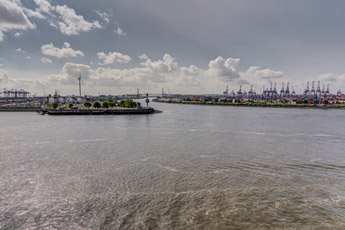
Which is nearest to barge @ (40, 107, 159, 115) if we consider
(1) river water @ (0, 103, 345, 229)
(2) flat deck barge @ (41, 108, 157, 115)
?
(2) flat deck barge @ (41, 108, 157, 115)

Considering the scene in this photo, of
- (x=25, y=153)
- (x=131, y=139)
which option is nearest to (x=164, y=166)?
(x=131, y=139)

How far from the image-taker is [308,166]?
61.1ft

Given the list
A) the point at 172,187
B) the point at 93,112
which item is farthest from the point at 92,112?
the point at 172,187

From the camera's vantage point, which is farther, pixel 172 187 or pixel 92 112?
pixel 92 112

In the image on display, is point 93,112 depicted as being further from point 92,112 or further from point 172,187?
point 172,187

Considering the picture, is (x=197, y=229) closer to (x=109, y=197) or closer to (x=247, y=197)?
(x=247, y=197)

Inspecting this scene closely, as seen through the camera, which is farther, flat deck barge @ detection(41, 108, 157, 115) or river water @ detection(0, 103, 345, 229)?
flat deck barge @ detection(41, 108, 157, 115)

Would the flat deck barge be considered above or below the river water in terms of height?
above

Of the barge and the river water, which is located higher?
the barge

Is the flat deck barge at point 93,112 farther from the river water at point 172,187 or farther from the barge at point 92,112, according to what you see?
the river water at point 172,187

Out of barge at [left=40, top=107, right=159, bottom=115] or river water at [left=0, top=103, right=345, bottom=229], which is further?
barge at [left=40, top=107, right=159, bottom=115]

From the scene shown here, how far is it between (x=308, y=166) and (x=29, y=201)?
2332 centimetres

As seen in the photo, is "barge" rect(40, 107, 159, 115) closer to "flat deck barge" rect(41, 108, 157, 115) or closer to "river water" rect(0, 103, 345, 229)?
"flat deck barge" rect(41, 108, 157, 115)

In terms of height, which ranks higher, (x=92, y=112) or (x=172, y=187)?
(x=92, y=112)
